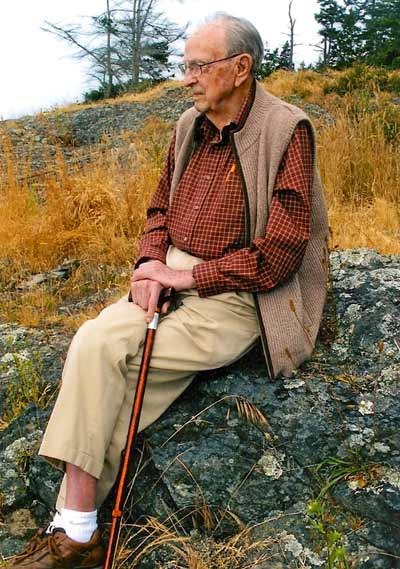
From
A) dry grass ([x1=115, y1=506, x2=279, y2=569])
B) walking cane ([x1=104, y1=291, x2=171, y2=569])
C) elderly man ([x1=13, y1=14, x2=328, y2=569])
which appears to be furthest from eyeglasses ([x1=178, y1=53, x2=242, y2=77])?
dry grass ([x1=115, y1=506, x2=279, y2=569])

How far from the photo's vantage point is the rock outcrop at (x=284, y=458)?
2.53 metres

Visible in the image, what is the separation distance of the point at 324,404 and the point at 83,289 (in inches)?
107

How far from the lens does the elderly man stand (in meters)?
2.66

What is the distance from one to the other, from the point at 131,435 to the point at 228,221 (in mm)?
905

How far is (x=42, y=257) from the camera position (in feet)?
19.6

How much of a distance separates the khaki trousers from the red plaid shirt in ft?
0.31

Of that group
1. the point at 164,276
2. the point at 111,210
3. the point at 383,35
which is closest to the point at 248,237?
the point at 164,276

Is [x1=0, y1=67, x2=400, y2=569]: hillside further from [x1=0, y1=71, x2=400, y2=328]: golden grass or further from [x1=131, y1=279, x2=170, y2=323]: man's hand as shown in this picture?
[x1=0, y1=71, x2=400, y2=328]: golden grass

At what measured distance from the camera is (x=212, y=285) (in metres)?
2.91

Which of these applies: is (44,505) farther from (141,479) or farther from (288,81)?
(288,81)

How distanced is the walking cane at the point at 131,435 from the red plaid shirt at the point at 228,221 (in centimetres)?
29

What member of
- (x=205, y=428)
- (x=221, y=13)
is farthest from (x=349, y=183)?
(x=205, y=428)

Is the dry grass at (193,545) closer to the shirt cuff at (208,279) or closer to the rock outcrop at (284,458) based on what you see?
the rock outcrop at (284,458)

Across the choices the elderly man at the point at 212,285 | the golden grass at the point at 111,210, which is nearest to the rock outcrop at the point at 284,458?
the elderly man at the point at 212,285
